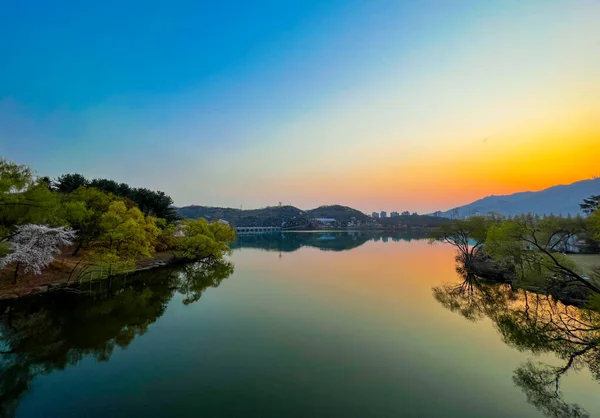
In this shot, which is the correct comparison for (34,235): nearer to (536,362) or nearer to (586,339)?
(536,362)

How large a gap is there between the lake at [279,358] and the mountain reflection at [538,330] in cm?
11

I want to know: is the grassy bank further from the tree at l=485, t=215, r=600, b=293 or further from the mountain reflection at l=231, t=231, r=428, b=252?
the mountain reflection at l=231, t=231, r=428, b=252

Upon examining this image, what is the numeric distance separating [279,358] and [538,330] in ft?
45.3

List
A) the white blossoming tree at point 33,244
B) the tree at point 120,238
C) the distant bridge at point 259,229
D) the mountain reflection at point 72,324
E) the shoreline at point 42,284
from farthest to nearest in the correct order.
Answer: the distant bridge at point 259,229 → the tree at point 120,238 → the shoreline at point 42,284 → the white blossoming tree at point 33,244 → the mountain reflection at point 72,324

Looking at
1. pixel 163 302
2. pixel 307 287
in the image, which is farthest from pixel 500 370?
pixel 163 302

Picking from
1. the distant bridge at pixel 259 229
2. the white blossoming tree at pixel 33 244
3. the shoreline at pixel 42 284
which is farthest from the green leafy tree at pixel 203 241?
the distant bridge at pixel 259 229

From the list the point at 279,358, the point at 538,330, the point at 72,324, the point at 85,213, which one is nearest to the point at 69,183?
the point at 85,213

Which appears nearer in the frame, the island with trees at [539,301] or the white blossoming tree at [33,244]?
the island with trees at [539,301]

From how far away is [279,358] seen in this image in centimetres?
1152

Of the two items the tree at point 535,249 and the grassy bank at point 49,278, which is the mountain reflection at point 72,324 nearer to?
the grassy bank at point 49,278

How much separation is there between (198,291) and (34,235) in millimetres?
11471

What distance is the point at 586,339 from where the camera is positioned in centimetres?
1323

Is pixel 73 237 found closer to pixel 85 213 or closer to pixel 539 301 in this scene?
pixel 85 213

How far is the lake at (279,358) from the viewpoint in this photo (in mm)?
8578
